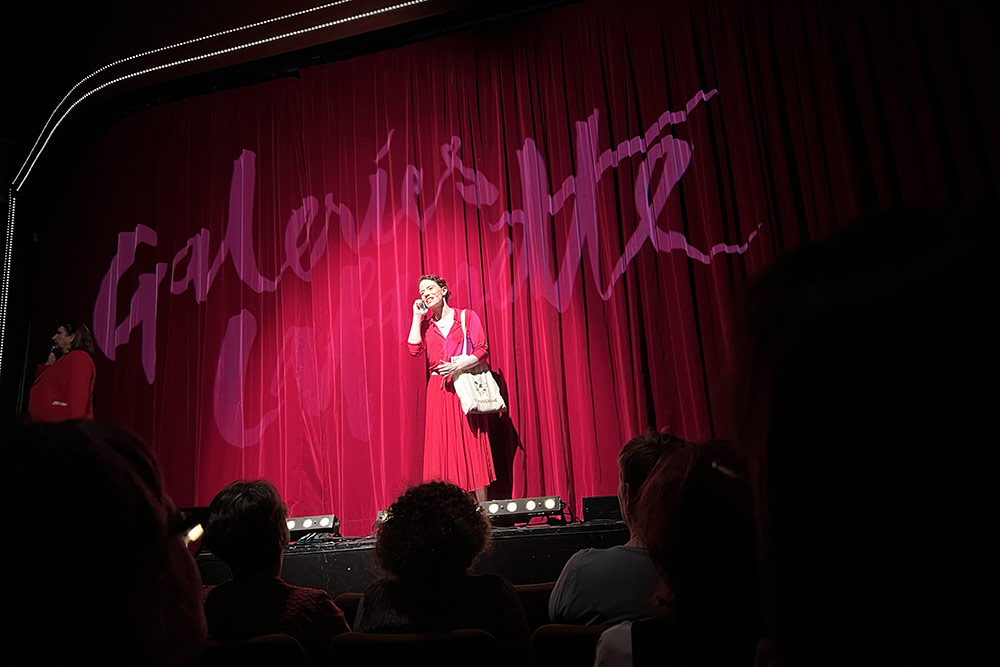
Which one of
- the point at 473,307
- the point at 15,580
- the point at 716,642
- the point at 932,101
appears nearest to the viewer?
the point at 15,580

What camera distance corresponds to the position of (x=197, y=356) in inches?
237

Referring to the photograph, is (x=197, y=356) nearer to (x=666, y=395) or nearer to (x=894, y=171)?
(x=666, y=395)

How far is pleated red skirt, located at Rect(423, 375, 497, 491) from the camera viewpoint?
482 cm

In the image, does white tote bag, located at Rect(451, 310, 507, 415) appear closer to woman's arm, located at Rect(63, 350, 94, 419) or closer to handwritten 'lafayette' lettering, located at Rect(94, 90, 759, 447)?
handwritten 'lafayette' lettering, located at Rect(94, 90, 759, 447)

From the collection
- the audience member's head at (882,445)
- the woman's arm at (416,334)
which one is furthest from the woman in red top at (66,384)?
the audience member's head at (882,445)

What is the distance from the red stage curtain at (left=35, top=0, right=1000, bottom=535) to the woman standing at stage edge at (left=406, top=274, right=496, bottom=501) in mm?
316

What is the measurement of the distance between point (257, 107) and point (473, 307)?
251 cm

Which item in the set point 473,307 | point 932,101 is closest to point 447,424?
point 473,307

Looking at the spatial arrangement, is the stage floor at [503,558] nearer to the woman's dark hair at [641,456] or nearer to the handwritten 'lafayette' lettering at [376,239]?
the woman's dark hair at [641,456]

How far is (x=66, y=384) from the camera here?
515 centimetres

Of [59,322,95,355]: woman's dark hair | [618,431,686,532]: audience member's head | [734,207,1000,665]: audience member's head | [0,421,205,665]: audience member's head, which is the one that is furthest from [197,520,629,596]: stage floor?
[734,207,1000,665]: audience member's head

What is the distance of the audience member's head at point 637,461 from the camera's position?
198 centimetres

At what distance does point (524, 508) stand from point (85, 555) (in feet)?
11.3

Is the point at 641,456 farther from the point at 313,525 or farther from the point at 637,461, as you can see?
the point at 313,525
